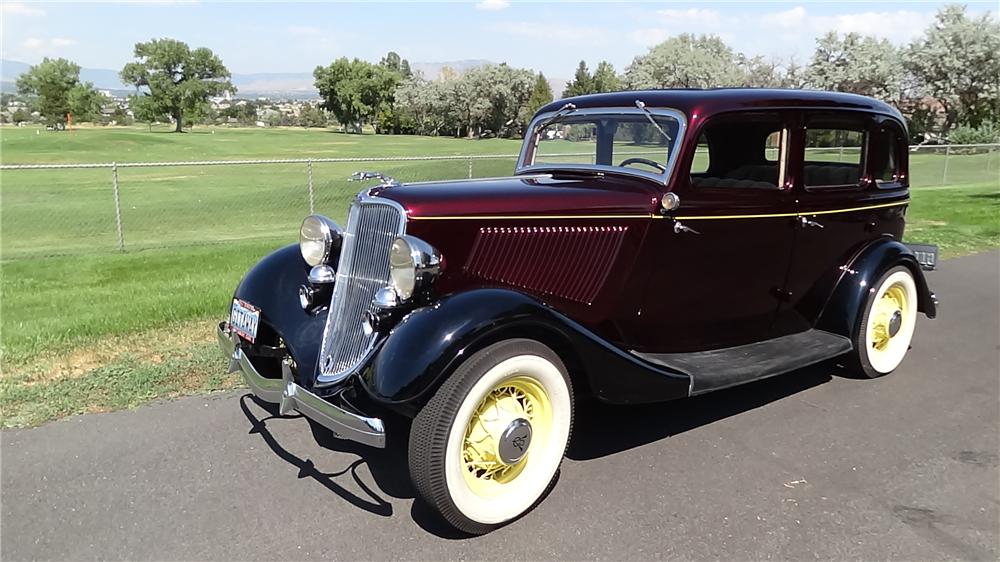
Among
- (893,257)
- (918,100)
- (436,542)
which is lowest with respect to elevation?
(436,542)

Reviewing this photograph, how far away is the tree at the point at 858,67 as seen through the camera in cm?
4100

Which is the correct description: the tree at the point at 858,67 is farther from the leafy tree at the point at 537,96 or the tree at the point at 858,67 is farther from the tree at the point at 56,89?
the tree at the point at 56,89

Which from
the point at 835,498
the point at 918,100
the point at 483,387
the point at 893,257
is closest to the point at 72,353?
the point at 483,387

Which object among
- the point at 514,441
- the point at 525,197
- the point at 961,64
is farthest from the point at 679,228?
the point at 961,64

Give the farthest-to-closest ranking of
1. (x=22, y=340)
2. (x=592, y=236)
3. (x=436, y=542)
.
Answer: (x=22, y=340), (x=592, y=236), (x=436, y=542)

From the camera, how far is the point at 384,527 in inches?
121

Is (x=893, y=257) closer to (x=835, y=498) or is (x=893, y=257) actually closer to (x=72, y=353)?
(x=835, y=498)

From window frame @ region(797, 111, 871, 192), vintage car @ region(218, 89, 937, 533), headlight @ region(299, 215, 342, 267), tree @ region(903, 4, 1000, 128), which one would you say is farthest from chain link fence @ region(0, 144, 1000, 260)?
tree @ region(903, 4, 1000, 128)

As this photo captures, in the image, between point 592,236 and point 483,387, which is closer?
point 483,387

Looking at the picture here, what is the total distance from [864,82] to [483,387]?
4640 centimetres

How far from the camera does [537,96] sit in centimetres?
6234

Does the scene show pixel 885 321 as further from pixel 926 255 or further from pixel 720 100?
pixel 720 100

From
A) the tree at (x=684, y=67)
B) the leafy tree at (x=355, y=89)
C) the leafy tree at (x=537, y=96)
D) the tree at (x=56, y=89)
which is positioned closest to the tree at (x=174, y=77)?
the tree at (x=56, y=89)

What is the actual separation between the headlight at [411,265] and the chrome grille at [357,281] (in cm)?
13
